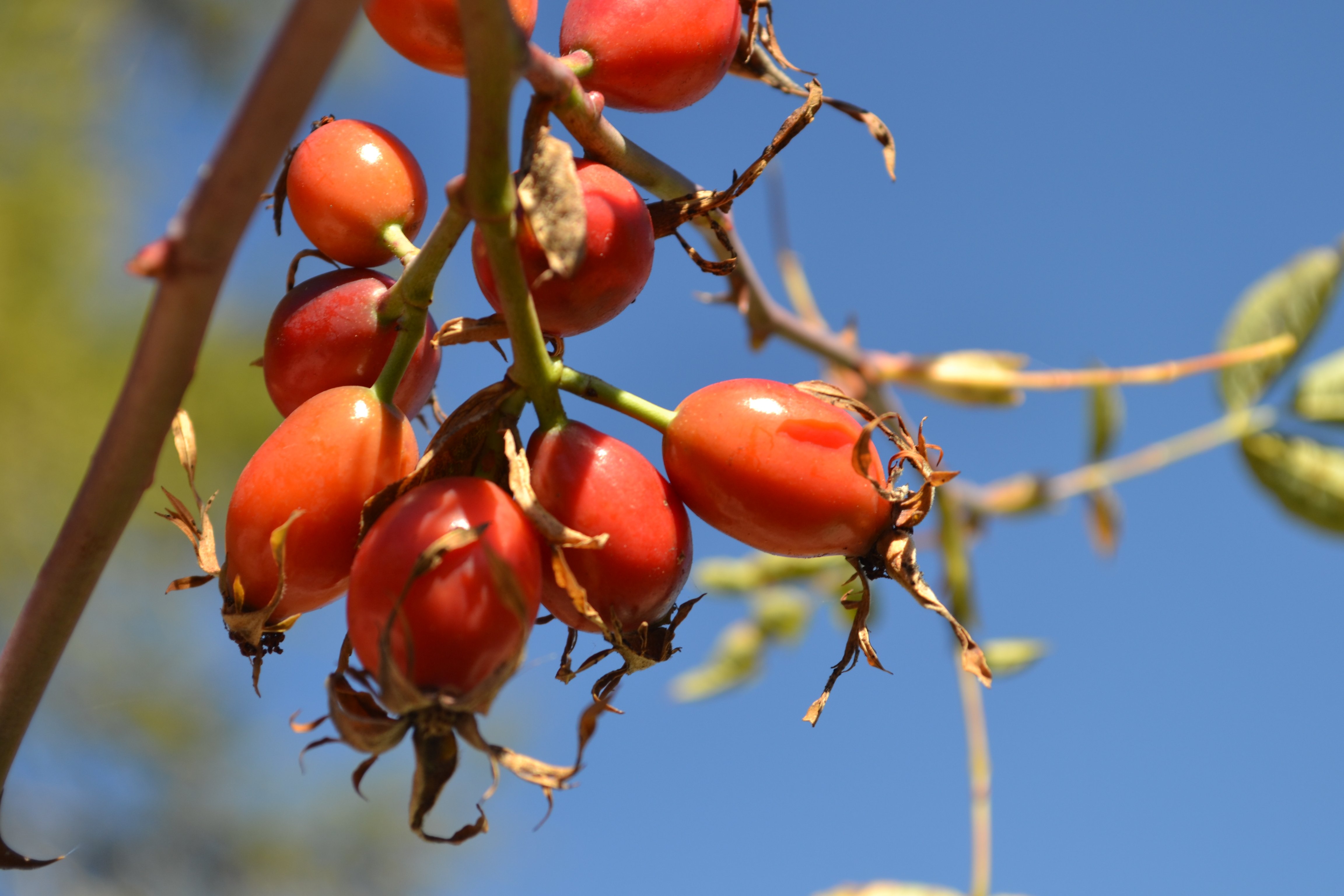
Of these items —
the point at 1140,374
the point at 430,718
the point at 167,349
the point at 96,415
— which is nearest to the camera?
the point at 167,349

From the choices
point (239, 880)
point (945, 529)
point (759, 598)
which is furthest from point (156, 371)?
point (239, 880)

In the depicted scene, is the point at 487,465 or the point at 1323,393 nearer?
the point at 487,465

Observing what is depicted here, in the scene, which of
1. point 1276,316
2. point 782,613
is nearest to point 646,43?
point 1276,316

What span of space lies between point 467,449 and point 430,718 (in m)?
0.18

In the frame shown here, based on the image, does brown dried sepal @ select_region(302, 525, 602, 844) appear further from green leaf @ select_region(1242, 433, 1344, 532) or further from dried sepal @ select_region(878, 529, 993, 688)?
green leaf @ select_region(1242, 433, 1344, 532)

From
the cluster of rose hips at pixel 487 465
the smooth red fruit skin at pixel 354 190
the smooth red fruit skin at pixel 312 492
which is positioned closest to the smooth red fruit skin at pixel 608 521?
the cluster of rose hips at pixel 487 465

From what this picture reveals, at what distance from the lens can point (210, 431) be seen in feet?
18.1

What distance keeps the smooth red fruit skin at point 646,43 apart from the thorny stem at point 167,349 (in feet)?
1.13

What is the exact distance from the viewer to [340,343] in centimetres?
69

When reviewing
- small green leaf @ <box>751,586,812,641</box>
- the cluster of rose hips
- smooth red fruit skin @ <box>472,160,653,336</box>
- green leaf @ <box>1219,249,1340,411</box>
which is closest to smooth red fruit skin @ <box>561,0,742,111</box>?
the cluster of rose hips

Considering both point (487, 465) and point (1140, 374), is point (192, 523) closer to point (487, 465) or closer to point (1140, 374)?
point (487, 465)

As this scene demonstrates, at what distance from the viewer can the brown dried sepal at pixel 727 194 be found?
0.67 m

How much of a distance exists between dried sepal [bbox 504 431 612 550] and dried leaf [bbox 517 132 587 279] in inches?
5.3

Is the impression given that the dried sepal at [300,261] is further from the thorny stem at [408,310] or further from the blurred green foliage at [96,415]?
the blurred green foliage at [96,415]
